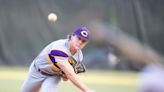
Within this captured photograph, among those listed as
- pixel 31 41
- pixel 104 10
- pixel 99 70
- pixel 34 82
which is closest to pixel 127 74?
pixel 99 70

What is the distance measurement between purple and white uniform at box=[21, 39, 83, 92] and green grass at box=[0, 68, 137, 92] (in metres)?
2.17

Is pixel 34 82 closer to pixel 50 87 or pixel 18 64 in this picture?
pixel 50 87

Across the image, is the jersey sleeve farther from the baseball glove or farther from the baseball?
the baseball

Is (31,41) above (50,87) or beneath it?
Answer: above

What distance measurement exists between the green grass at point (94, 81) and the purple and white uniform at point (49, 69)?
2166 millimetres

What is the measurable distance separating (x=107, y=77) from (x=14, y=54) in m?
2.15

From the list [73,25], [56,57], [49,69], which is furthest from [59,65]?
[73,25]

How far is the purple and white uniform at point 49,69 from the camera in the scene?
13.4ft

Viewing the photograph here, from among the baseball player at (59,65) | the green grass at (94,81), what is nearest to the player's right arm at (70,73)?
the baseball player at (59,65)

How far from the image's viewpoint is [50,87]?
13.5ft

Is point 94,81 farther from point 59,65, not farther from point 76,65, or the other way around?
point 59,65

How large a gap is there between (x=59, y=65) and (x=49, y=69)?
0.78ft

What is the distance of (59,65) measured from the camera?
13.1ft

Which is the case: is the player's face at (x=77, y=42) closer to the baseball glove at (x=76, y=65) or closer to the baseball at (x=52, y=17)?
the baseball glove at (x=76, y=65)
